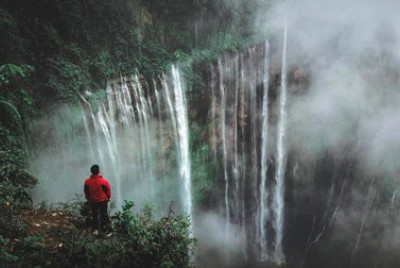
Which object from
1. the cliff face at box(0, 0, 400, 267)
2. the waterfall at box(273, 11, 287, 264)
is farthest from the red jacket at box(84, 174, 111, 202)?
the waterfall at box(273, 11, 287, 264)

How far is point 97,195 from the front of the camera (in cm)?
520

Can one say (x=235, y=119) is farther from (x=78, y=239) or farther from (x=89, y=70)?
(x=78, y=239)

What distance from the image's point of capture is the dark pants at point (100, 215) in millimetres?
5238

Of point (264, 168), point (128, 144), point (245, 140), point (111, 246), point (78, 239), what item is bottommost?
point (264, 168)

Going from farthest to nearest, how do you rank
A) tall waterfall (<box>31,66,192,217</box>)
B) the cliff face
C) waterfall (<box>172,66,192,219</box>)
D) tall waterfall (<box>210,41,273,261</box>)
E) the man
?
tall waterfall (<box>210,41,273,261</box>)
waterfall (<box>172,66,192,219</box>)
the cliff face
tall waterfall (<box>31,66,192,217</box>)
the man

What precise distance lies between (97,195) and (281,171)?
11.0m

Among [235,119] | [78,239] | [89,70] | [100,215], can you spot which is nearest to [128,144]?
[89,70]

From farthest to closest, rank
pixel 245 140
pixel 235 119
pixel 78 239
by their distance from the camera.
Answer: pixel 245 140, pixel 235 119, pixel 78 239

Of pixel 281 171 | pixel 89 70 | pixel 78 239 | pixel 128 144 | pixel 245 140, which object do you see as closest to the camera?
pixel 78 239

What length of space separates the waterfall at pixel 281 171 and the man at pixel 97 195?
10500 mm

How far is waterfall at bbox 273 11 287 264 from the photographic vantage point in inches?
578

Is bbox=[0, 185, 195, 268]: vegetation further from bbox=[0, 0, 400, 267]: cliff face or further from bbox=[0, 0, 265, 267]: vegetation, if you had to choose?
bbox=[0, 0, 400, 267]: cliff face

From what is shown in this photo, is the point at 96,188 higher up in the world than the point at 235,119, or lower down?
lower down

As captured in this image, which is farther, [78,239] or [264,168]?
[264,168]
